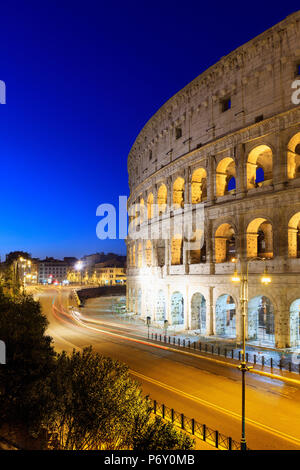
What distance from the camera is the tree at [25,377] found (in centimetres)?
986

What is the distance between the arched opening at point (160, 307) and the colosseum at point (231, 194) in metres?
0.12

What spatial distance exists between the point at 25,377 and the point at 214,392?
9716mm

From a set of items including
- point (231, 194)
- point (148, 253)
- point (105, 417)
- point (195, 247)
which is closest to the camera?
point (105, 417)

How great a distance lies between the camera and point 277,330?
2517cm

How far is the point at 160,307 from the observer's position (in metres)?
40.7

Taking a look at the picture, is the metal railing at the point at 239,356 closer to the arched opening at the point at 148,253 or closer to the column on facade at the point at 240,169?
the column on facade at the point at 240,169

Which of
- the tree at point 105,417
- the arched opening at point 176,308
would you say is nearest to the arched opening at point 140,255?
the arched opening at point 176,308

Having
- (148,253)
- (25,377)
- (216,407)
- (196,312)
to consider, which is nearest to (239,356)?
(216,407)

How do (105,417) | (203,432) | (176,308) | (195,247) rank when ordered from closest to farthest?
(105,417) → (203,432) → (195,247) → (176,308)

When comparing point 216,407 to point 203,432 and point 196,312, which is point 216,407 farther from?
point 196,312

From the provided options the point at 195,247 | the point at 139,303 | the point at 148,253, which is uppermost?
the point at 195,247

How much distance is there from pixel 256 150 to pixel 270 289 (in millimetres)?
11850

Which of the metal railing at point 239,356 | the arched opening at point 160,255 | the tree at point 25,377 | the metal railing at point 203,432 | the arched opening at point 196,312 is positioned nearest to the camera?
the tree at point 25,377

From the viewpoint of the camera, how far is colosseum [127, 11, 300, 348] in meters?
25.4
